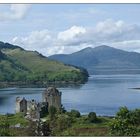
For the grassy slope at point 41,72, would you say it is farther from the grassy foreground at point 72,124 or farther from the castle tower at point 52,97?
the grassy foreground at point 72,124

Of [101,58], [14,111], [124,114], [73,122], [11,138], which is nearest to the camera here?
[11,138]

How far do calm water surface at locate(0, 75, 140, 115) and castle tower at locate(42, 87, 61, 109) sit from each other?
14cm

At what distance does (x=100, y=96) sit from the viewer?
12.0 meters

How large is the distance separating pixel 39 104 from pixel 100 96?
61.4 inches

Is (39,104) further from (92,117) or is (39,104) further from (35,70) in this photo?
(35,70)

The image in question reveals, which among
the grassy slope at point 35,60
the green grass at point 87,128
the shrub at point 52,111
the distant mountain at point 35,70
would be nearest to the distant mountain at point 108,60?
the distant mountain at point 35,70

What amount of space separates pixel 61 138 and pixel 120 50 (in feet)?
11.0

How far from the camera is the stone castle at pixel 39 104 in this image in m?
11.1

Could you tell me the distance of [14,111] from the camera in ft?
38.5

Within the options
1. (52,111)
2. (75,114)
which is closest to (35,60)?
(52,111)

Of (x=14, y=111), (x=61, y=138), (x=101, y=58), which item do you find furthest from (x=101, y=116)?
(x=101, y=58)

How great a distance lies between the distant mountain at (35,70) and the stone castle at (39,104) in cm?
103

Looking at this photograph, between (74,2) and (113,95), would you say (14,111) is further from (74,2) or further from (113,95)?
(74,2)

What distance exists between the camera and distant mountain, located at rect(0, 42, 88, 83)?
48.0 ft
